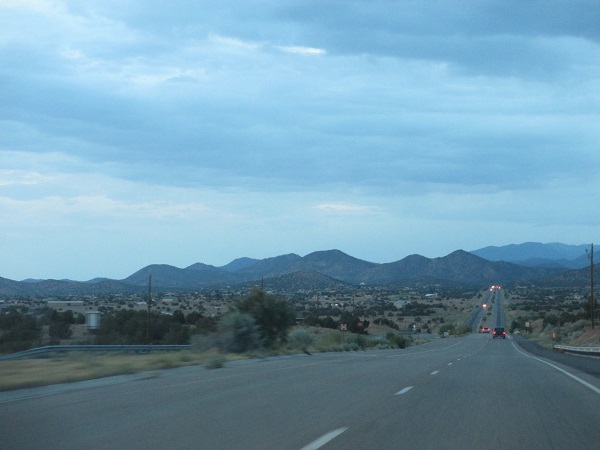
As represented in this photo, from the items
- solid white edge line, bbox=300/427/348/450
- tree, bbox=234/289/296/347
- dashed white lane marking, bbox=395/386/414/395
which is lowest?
dashed white lane marking, bbox=395/386/414/395

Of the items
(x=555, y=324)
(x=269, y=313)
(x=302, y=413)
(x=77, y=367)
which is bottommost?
(x=555, y=324)

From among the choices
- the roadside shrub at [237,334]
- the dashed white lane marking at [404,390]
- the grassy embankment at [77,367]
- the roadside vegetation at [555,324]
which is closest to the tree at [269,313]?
the roadside shrub at [237,334]

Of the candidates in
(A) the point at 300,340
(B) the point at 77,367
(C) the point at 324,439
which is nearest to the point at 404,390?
(C) the point at 324,439

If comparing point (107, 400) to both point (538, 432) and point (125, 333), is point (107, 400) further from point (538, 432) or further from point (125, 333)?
point (125, 333)

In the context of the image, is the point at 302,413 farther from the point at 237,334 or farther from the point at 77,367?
the point at 237,334

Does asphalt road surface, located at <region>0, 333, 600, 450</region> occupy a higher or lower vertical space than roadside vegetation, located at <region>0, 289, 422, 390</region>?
lower

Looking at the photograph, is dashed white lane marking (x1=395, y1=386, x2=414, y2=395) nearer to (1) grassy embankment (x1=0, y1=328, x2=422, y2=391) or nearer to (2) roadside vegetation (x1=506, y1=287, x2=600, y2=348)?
(1) grassy embankment (x1=0, y1=328, x2=422, y2=391)

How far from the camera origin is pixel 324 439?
1106 centimetres

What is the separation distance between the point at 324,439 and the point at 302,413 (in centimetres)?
297

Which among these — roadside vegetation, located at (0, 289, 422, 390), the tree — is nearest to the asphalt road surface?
roadside vegetation, located at (0, 289, 422, 390)

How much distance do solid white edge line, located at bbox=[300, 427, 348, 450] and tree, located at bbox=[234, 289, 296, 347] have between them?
98.9 ft

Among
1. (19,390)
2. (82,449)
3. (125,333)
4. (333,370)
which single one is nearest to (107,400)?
(19,390)

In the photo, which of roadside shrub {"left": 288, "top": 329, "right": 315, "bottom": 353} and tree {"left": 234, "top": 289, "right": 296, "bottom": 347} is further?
roadside shrub {"left": 288, "top": 329, "right": 315, "bottom": 353}

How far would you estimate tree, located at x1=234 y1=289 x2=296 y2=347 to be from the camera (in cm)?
4253
